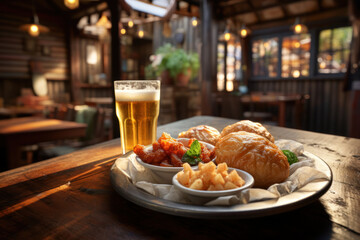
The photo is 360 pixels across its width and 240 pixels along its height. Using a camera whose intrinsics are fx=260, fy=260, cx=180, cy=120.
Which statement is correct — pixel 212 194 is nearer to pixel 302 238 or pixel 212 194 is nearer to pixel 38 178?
pixel 302 238

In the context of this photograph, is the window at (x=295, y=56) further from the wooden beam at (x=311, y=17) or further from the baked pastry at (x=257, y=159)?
the baked pastry at (x=257, y=159)

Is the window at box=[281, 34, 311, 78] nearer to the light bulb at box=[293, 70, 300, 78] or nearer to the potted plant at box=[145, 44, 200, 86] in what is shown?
the light bulb at box=[293, 70, 300, 78]

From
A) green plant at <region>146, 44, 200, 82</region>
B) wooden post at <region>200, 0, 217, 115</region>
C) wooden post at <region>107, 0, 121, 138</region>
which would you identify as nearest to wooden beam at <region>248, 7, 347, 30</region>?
wooden post at <region>200, 0, 217, 115</region>

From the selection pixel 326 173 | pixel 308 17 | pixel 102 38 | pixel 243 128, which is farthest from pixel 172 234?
pixel 102 38

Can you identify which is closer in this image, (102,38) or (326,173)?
(326,173)

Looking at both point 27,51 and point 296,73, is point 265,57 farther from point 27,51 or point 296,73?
point 27,51

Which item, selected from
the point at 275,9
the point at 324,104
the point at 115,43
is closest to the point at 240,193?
the point at 115,43

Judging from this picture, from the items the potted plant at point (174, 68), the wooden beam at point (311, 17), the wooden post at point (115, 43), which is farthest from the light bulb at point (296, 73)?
the wooden post at point (115, 43)
